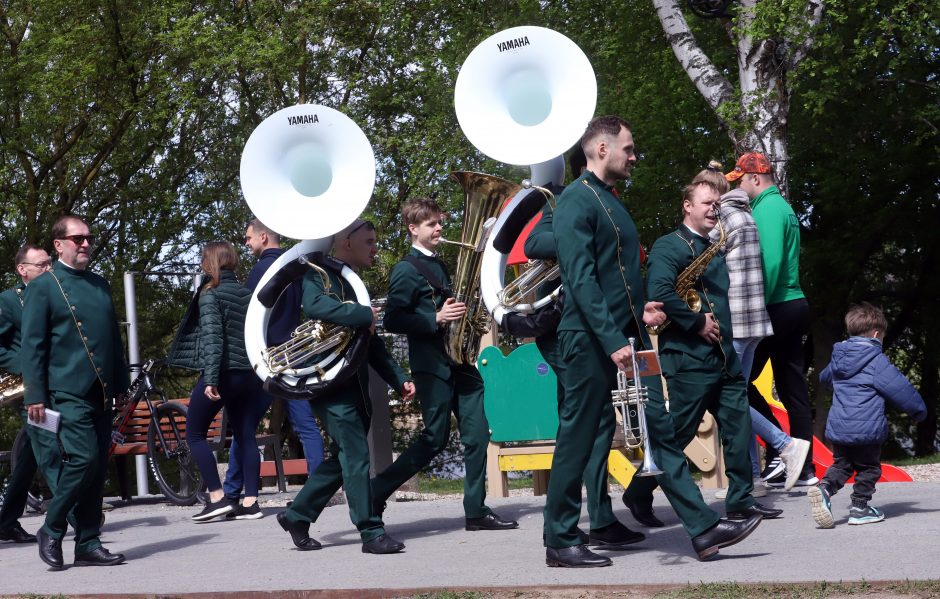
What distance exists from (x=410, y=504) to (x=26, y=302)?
3.68 metres

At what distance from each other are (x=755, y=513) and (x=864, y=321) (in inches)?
48.2

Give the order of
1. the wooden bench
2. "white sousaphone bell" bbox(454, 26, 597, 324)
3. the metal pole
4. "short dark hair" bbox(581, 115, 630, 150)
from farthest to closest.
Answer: the metal pole
the wooden bench
"white sousaphone bell" bbox(454, 26, 597, 324)
"short dark hair" bbox(581, 115, 630, 150)

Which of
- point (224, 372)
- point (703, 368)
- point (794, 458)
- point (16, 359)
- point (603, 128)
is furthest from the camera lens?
point (224, 372)

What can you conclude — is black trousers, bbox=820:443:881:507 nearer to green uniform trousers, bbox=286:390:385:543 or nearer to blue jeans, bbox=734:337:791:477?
blue jeans, bbox=734:337:791:477

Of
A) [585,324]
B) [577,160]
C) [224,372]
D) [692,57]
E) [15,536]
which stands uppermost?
[692,57]

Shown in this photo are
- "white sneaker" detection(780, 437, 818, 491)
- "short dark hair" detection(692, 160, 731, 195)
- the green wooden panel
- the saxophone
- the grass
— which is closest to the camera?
the grass

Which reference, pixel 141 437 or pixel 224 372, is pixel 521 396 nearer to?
pixel 224 372

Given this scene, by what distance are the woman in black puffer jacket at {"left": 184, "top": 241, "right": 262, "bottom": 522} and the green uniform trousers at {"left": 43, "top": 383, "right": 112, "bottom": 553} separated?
1.73 m

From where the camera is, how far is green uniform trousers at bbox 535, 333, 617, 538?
20.3 feet

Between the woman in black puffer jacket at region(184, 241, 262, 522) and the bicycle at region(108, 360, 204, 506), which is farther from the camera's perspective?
the bicycle at region(108, 360, 204, 506)

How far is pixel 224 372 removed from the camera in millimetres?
8820

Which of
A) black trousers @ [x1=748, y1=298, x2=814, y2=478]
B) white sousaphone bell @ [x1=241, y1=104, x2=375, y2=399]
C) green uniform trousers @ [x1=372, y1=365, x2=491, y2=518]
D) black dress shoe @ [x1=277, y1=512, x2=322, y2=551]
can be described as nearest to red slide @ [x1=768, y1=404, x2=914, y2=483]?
black trousers @ [x1=748, y1=298, x2=814, y2=478]

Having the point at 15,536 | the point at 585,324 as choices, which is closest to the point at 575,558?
the point at 585,324

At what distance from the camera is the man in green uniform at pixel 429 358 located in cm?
710
